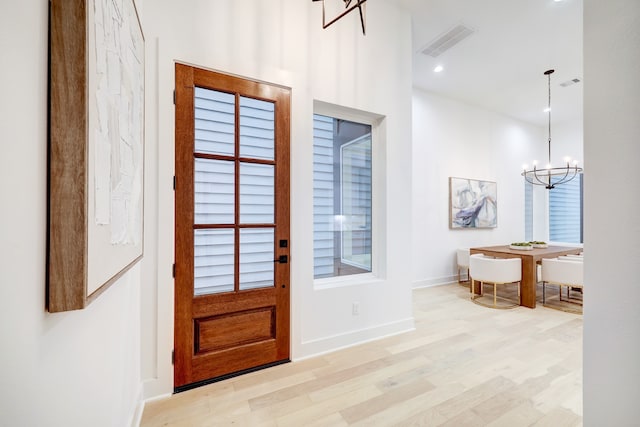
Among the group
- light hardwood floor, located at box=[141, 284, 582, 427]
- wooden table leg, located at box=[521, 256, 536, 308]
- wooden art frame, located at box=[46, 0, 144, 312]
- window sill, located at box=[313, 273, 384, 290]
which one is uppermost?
wooden art frame, located at box=[46, 0, 144, 312]

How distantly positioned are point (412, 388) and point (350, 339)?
2.55 feet

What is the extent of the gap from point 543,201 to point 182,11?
879 centimetres

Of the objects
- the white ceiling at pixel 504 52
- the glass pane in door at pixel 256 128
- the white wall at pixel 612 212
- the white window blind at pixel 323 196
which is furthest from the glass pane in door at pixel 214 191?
the white ceiling at pixel 504 52

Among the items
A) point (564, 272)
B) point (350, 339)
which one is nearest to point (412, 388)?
point (350, 339)

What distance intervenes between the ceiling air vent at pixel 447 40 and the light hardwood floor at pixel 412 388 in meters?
3.78

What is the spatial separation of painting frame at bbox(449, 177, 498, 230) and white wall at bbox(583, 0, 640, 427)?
494 centimetres

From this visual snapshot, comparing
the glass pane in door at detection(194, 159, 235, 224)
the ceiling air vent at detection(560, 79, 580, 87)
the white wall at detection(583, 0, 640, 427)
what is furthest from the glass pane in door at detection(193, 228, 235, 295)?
the ceiling air vent at detection(560, 79, 580, 87)

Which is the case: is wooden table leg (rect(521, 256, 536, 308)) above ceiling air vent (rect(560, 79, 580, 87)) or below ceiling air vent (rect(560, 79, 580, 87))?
below

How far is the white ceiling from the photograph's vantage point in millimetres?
3240

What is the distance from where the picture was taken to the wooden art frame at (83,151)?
A: 26.1 inches

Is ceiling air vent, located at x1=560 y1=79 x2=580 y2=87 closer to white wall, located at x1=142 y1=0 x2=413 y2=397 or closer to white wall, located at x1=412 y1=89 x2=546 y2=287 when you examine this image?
white wall, located at x1=412 y1=89 x2=546 y2=287

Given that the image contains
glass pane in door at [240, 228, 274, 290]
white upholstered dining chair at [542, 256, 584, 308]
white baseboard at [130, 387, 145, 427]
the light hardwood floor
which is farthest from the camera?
white upholstered dining chair at [542, 256, 584, 308]

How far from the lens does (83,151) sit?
71 centimetres

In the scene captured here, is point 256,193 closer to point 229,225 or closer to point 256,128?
point 229,225
